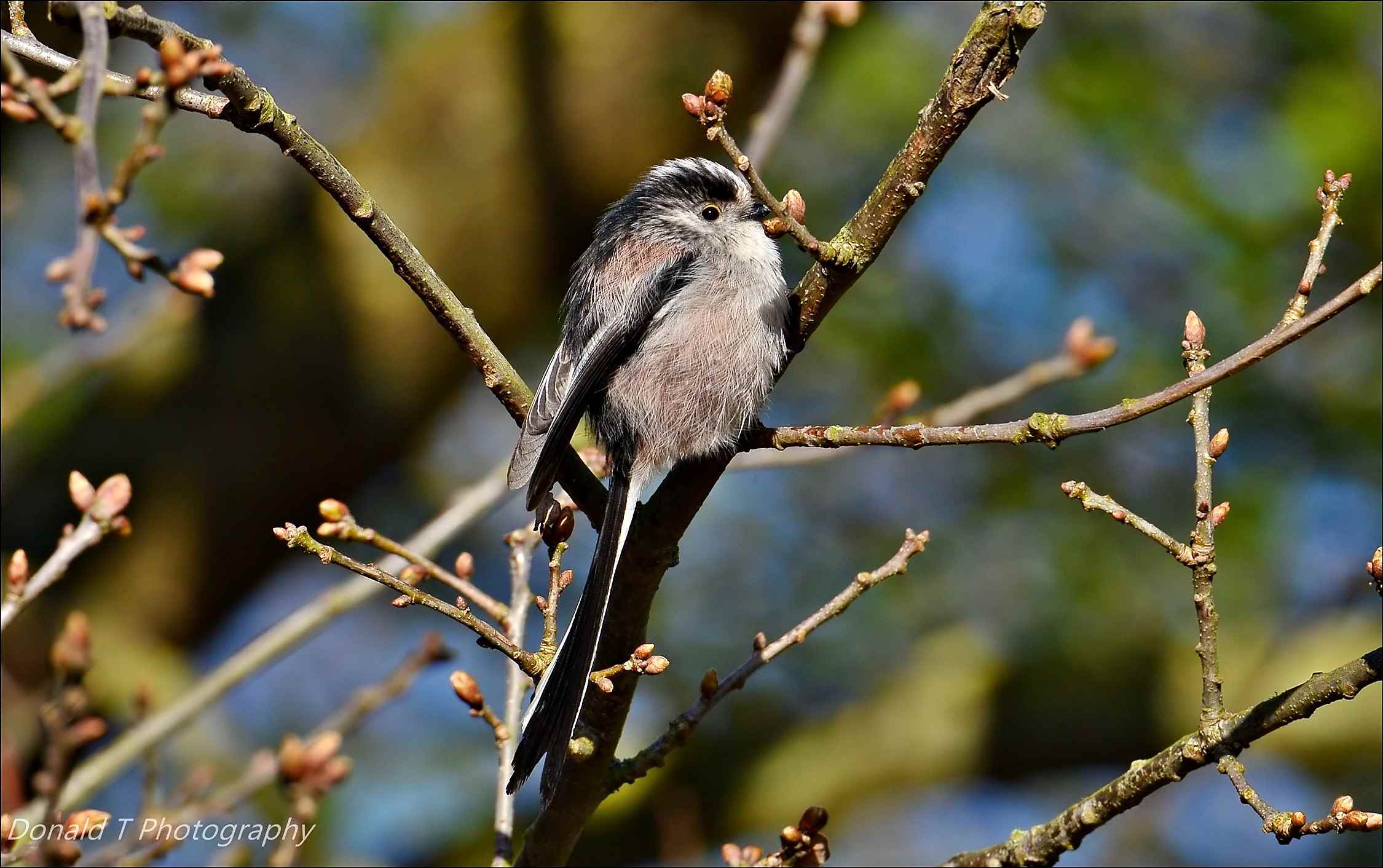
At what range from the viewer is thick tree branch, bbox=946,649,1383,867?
1695mm

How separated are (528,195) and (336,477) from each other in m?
1.24

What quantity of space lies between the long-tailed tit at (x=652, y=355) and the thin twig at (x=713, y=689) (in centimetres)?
17

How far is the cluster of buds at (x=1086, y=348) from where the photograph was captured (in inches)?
97.7

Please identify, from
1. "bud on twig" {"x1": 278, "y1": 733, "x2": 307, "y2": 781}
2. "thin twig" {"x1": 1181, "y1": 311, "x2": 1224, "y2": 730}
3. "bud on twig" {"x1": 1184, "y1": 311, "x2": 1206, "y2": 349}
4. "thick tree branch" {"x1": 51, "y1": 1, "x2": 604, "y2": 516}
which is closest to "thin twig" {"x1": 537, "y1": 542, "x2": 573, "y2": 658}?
"thick tree branch" {"x1": 51, "y1": 1, "x2": 604, "y2": 516}

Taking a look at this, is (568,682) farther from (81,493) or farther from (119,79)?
(119,79)

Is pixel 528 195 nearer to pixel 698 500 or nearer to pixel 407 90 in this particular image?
pixel 407 90

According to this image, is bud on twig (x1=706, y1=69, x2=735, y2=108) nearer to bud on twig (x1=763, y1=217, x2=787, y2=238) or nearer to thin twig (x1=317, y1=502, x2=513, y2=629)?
bud on twig (x1=763, y1=217, x2=787, y2=238)

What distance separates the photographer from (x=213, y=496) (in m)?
4.14

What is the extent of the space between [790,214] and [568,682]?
0.85 meters

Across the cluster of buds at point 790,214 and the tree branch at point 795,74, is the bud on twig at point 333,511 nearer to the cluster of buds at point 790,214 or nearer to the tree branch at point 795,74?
the cluster of buds at point 790,214

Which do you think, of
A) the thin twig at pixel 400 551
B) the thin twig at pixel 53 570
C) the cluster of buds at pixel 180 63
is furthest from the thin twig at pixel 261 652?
the cluster of buds at pixel 180 63

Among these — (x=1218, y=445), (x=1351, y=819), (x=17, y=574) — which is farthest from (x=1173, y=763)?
(x=17, y=574)

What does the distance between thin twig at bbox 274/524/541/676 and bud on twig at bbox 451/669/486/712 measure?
11.3 inches

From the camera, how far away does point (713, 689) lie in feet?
7.39
